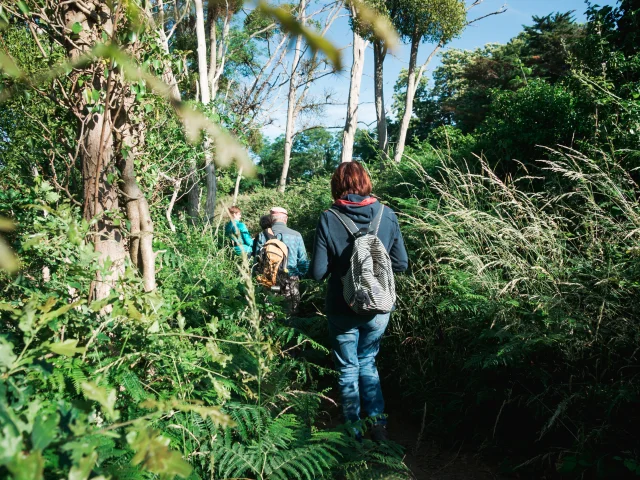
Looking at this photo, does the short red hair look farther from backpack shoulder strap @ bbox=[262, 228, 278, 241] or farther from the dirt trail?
backpack shoulder strap @ bbox=[262, 228, 278, 241]

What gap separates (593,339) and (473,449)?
1203 mm

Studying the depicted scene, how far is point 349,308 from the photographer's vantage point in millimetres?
3297

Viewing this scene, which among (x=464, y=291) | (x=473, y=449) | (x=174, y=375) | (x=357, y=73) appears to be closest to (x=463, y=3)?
(x=357, y=73)

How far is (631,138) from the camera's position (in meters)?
4.84

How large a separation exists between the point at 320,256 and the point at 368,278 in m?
0.44

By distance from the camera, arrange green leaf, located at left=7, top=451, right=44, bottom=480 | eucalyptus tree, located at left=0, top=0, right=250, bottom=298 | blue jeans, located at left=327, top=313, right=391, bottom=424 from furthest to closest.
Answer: blue jeans, located at left=327, top=313, right=391, bottom=424, eucalyptus tree, located at left=0, top=0, right=250, bottom=298, green leaf, located at left=7, top=451, right=44, bottom=480

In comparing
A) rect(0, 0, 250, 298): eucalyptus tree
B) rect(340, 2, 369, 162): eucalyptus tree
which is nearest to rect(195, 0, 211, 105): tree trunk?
rect(340, 2, 369, 162): eucalyptus tree

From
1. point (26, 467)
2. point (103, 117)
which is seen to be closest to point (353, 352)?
point (103, 117)

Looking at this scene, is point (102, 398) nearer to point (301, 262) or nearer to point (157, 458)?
point (157, 458)

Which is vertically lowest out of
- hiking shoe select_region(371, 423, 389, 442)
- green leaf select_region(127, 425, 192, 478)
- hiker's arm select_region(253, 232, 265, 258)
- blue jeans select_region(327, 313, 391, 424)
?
hiking shoe select_region(371, 423, 389, 442)

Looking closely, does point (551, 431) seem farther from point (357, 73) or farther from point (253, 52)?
point (253, 52)

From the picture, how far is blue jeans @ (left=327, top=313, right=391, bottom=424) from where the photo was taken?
332 centimetres

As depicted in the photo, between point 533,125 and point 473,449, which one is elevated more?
point 533,125

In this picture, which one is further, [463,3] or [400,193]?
[463,3]
